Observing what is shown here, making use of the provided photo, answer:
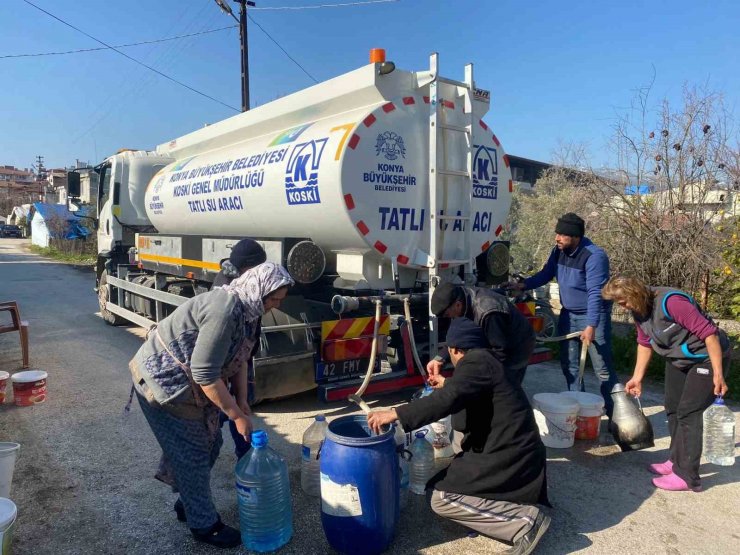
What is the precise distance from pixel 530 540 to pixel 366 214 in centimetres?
272

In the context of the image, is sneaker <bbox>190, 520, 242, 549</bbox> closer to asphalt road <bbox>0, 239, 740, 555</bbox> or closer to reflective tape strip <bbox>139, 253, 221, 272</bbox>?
asphalt road <bbox>0, 239, 740, 555</bbox>

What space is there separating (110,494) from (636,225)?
276 inches

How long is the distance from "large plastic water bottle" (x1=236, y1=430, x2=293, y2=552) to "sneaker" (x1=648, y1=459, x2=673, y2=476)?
2.61 m

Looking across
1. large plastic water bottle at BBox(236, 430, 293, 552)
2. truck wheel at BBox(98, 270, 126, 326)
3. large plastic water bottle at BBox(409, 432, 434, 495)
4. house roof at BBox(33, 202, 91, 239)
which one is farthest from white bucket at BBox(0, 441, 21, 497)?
house roof at BBox(33, 202, 91, 239)

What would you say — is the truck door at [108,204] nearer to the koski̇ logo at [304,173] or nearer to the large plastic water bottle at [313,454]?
the koski̇ logo at [304,173]

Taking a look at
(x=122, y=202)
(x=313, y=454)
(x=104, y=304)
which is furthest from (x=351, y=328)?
(x=104, y=304)

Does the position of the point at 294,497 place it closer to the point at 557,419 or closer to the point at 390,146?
the point at 557,419

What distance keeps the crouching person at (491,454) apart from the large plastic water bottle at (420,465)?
1.85 ft

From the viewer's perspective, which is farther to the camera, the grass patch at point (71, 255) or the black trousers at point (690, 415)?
the grass patch at point (71, 255)

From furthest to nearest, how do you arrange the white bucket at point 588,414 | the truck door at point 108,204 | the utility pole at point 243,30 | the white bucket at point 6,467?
the utility pole at point 243,30
the truck door at point 108,204
the white bucket at point 588,414
the white bucket at point 6,467

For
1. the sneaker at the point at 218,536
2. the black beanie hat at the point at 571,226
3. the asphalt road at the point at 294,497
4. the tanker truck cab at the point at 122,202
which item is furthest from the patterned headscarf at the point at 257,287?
the tanker truck cab at the point at 122,202

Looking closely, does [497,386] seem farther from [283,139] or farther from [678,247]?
[678,247]

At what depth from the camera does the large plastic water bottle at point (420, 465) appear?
3.44 metres

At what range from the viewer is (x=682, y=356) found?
344 cm
